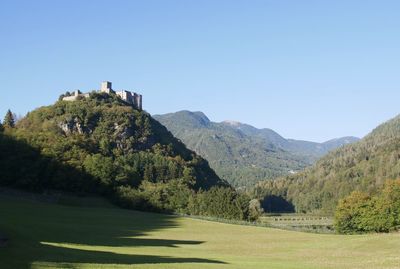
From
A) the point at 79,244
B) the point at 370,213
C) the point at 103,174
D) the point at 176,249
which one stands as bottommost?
the point at 176,249

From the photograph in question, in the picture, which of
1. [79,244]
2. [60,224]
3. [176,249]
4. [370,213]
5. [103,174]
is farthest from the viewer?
[103,174]

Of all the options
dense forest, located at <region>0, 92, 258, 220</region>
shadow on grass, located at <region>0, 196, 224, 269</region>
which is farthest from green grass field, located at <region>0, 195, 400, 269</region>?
dense forest, located at <region>0, 92, 258, 220</region>

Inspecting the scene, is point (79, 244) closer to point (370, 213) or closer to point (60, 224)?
point (60, 224)

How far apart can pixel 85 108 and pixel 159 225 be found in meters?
125

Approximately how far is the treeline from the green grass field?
44.8m

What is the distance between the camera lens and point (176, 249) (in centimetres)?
4569

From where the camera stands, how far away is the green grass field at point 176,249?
2834 cm

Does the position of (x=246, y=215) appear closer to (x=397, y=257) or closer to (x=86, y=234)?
(x=86, y=234)

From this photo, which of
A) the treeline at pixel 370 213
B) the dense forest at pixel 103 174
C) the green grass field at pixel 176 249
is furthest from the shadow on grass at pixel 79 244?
the treeline at pixel 370 213

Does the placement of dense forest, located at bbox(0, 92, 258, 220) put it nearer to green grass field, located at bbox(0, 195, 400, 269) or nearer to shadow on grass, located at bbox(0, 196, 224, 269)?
shadow on grass, located at bbox(0, 196, 224, 269)

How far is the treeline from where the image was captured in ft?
355

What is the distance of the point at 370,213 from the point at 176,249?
251ft

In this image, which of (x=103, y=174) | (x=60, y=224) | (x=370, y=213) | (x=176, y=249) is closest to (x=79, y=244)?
(x=176, y=249)

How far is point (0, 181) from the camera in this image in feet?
350
